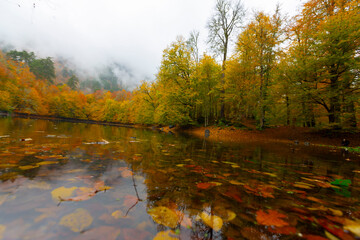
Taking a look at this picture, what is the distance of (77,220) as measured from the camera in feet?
3.29

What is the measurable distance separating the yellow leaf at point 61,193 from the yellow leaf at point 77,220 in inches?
13.5

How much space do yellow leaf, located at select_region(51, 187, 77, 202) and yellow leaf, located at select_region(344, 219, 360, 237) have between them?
7.51ft

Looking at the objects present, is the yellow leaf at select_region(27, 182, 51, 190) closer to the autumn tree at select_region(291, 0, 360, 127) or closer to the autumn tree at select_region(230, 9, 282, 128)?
the autumn tree at select_region(291, 0, 360, 127)

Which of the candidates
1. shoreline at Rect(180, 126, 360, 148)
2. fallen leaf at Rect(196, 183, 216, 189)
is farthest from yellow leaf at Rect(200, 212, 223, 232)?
shoreline at Rect(180, 126, 360, 148)

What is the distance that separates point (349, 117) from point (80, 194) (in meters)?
12.8

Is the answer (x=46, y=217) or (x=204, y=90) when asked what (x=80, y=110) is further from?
(x=46, y=217)

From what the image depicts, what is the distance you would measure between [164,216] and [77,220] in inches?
24.1

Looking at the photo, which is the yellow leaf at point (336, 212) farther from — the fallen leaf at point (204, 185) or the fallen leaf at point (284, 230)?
the fallen leaf at point (204, 185)

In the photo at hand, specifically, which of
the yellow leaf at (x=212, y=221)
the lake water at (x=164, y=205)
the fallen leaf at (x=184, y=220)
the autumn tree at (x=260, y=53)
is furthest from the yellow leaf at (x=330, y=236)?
the autumn tree at (x=260, y=53)

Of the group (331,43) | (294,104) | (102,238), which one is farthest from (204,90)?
(102,238)

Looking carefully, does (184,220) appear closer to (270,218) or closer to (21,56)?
(270,218)

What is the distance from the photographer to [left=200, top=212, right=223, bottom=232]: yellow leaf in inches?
41.1

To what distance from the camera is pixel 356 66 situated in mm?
7480

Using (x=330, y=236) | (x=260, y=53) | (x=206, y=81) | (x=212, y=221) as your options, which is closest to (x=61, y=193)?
(x=212, y=221)
